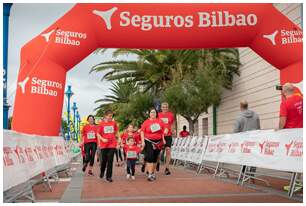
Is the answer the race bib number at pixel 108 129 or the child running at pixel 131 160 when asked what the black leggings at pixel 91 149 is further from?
the race bib number at pixel 108 129

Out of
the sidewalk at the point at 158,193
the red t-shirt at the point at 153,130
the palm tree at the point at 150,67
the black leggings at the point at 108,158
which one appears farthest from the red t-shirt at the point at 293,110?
the palm tree at the point at 150,67

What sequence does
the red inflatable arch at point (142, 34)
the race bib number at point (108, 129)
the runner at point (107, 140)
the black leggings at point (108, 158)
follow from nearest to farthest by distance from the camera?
1. the black leggings at point (108, 158)
2. the runner at point (107, 140)
3. the race bib number at point (108, 129)
4. the red inflatable arch at point (142, 34)

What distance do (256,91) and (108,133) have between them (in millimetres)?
12933

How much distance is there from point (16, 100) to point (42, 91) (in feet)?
2.30

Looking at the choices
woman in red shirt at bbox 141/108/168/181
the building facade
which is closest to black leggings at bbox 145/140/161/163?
woman in red shirt at bbox 141/108/168/181

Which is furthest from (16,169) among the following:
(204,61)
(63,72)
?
(204,61)

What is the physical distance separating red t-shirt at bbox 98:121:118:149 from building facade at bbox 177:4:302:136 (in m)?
9.25

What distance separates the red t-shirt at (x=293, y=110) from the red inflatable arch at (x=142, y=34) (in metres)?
4.92

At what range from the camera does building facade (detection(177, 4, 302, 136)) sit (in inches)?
779

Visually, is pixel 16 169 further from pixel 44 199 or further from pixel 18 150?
pixel 44 199

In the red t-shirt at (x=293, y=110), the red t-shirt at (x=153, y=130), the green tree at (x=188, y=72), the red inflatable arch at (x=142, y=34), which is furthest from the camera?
the green tree at (x=188, y=72)

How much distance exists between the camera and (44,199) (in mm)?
7457

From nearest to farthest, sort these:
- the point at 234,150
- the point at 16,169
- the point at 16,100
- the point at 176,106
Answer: the point at 16,169, the point at 234,150, the point at 16,100, the point at 176,106

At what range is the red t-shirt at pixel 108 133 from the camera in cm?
1094
